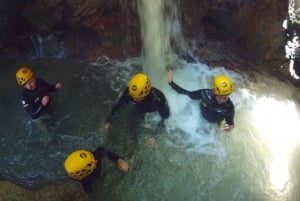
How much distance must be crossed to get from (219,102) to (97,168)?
8.85 ft

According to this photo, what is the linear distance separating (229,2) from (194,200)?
4.82 metres

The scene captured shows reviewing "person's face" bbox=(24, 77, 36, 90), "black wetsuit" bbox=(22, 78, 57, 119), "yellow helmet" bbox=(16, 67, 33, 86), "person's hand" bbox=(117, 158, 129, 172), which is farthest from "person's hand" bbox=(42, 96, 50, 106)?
"person's hand" bbox=(117, 158, 129, 172)

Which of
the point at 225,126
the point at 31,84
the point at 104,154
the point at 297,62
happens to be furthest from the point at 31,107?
the point at 297,62

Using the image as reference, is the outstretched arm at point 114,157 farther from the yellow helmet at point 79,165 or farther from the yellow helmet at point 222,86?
the yellow helmet at point 222,86

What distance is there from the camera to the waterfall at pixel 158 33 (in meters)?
9.45

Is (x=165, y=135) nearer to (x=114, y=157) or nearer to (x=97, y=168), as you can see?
(x=114, y=157)

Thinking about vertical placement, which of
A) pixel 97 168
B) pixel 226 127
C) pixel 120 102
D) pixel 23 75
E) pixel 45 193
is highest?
pixel 23 75

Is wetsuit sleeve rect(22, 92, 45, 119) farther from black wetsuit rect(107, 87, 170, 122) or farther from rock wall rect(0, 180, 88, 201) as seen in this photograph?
rock wall rect(0, 180, 88, 201)

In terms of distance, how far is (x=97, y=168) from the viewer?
6926 millimetres

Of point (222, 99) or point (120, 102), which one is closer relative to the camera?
point (222, 99)

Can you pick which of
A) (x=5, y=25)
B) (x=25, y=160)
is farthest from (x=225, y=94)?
(x=5, y=25)

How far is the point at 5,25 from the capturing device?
923cm

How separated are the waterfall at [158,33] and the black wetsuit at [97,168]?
9.50 ft

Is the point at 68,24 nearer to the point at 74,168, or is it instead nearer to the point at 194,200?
the point at 74,168
